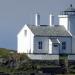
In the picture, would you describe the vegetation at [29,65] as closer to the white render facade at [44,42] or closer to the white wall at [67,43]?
the white render facade at [44,42]

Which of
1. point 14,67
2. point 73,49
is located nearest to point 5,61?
point 14,67

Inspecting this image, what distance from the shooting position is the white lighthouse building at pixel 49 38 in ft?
243

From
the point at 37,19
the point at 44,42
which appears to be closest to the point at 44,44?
the point at 44,42

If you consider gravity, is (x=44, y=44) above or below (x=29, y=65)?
above

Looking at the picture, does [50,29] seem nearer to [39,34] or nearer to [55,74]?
[39,34]

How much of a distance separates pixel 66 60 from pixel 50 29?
13.0 ft

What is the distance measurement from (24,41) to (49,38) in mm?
2043

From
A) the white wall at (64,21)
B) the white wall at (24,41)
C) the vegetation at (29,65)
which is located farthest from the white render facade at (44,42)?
the vegetation at (29,65)

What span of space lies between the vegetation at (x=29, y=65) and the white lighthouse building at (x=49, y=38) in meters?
1.03

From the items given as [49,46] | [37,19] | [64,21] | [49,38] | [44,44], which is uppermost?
[37,19]

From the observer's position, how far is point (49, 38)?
74688 millimetres

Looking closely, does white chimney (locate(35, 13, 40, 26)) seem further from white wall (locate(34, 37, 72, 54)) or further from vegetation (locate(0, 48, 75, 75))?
vegetation (locate(0, 48, 75, 75))

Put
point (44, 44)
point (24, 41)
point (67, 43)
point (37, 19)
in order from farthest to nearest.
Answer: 1. point (37, 19)
2. point (24, 41)
3. point (67, 43)
4. point (44, 44)

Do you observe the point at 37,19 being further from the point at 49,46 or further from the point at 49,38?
the point at 49,46
